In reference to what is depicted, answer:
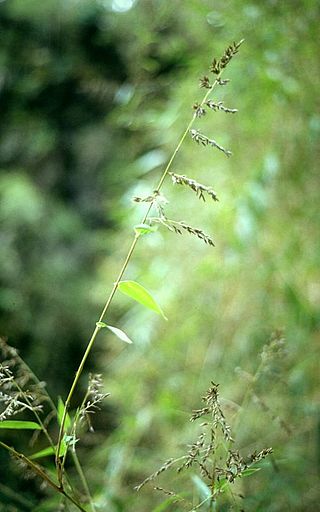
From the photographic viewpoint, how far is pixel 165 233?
131cm

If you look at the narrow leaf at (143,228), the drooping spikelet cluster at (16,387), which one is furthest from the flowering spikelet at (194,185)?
the drooping spikelet cluster at (16,387)

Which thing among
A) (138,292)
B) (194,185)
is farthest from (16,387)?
(194,185)

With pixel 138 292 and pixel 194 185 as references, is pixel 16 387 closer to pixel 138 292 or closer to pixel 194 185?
pixel 138 292

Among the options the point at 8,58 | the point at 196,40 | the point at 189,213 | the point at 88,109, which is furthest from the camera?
the point at 88,109

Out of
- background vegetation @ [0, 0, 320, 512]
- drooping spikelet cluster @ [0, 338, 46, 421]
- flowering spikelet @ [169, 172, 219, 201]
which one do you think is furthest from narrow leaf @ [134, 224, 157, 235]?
background vegetation @ [0, 0, 320, 512]

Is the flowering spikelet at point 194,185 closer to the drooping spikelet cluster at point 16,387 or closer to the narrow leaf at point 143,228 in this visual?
the narrow leaf at point 143,228

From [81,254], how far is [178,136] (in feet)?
2.15

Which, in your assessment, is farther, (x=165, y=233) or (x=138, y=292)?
(x=165, y=233)

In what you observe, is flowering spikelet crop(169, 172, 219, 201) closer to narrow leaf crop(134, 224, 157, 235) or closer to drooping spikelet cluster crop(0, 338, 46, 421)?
narrow leaf crop(134, 224, 157, 235)

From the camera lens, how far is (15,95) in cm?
168

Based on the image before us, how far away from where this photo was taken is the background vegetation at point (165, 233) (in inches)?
41.1

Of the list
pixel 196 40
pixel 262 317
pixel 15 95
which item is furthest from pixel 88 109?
pixel 262 317

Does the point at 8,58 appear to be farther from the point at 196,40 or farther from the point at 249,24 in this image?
the point at 249,24

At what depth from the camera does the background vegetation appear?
104cm
